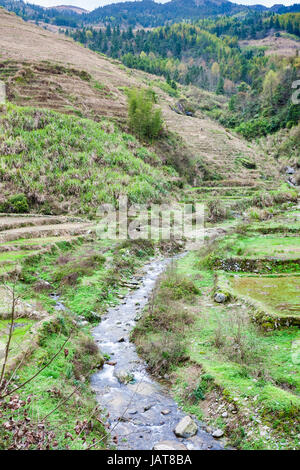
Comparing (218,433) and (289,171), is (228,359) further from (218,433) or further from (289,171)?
(289,171)

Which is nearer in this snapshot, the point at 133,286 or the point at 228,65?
the point at 133,286

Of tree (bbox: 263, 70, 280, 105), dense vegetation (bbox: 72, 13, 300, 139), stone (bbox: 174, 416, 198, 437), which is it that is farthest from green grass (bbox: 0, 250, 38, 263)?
tree (bbox: 263, 70, 280, 105)

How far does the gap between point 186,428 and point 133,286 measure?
7.99 meters

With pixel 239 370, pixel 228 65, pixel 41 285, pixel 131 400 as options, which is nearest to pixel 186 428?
pixel 131 400

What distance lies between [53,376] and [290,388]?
15.7 feet

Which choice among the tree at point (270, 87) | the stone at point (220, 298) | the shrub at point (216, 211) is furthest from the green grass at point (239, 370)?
the tree at point (270, 87)

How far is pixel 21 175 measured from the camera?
2442 cm

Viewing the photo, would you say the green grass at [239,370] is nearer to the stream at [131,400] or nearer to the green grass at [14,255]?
the stream at [131,400]

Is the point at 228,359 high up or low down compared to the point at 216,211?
up

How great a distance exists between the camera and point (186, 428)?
19.1ft

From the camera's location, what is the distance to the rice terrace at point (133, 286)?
557cm

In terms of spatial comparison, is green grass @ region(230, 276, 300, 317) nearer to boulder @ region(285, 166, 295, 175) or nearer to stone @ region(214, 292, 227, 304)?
stone @ region(214, 292, 227, 304)

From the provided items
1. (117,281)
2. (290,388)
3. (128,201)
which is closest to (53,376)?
(290,388)
